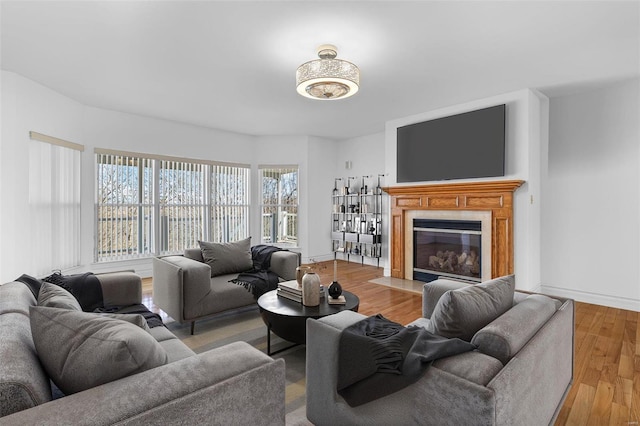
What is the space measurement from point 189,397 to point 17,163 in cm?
409

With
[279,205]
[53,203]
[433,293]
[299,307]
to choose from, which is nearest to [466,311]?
[433,293]

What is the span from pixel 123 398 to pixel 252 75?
335 centimetres

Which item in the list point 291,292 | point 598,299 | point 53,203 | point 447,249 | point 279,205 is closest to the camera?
point 291,292

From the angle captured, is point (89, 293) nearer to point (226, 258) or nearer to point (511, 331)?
point (226, 258)

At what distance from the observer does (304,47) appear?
2951 mm

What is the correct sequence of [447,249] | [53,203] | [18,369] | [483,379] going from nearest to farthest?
1. [18,369]
2. [483,379]
3. [53,203]
4. [447,249]

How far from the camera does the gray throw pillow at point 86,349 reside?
1.01 m

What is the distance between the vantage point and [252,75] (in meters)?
3.60

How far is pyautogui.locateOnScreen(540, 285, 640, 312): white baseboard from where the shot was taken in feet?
12.4

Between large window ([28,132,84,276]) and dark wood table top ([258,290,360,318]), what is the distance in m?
3.18

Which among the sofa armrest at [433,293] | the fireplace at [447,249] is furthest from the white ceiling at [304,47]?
the sofa armrest at [433,293]

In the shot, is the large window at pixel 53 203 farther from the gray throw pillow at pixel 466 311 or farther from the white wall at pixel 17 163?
the gray throw pillow at pixel 466 311

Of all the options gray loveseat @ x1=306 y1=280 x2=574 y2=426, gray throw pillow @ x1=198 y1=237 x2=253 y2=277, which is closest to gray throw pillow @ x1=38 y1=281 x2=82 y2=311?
gray loveseat @ x1=306 y1=280 x2=574 y2=426

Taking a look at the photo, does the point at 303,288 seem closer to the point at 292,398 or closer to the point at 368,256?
the point at 292,398
